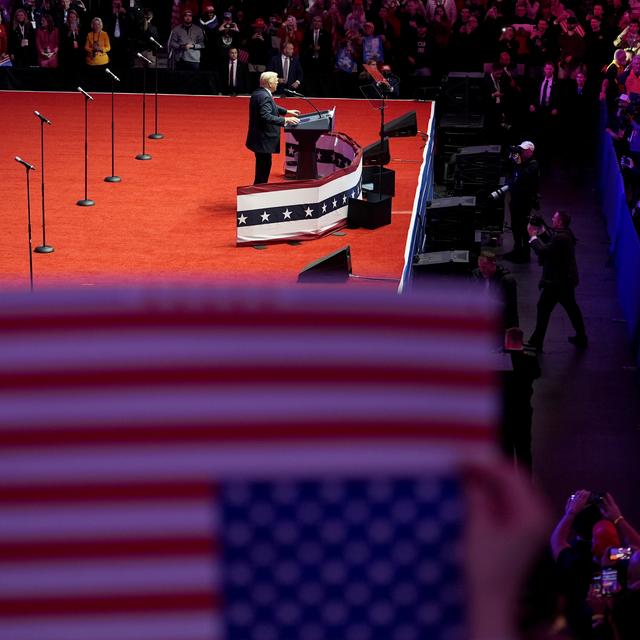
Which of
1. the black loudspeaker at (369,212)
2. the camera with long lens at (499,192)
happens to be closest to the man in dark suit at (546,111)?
the camera with long lens at (499,192)

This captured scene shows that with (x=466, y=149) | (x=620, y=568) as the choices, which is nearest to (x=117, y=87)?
(x=466, y=149)

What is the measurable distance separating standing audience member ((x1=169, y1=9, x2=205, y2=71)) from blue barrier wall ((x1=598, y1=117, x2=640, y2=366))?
8.72m

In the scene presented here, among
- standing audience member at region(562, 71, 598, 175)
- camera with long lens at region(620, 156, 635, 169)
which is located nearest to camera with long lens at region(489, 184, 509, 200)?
camera with long lens at region(620, 156, 635, 169)

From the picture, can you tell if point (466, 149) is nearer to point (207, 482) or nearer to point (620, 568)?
point (620, 568)

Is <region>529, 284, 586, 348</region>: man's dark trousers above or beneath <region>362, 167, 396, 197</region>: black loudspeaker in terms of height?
beneath

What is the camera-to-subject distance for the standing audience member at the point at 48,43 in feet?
83.4

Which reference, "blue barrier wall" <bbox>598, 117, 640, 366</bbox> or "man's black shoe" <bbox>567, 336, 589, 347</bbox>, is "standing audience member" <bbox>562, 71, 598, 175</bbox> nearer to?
"blue barrier wall" <bbox>598, 117, 640, 366</bbox>

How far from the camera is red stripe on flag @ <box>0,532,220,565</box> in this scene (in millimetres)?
3018

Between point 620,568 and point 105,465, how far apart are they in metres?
4.82

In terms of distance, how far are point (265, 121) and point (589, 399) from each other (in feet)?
18.6

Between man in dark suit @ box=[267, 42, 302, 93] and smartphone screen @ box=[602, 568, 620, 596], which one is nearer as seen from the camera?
smartphone screen @ box=[602, 568, 620, 596]

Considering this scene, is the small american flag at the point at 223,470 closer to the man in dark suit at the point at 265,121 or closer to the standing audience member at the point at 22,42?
the man in dark suit at the point at 265,121

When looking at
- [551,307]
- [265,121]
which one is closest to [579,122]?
[265,121]

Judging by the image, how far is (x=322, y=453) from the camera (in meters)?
3.04
